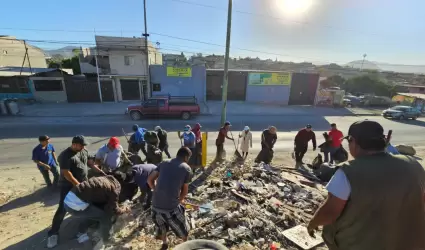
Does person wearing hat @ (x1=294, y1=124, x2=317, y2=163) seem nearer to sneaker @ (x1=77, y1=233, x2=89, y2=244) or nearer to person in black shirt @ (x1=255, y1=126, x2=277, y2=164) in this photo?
person in black shirt @ (x1=255, y1=126, x2=277, y2=164)

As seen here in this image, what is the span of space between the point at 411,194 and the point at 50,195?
7.65 meters

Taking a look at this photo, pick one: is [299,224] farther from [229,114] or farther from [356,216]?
[229,114]

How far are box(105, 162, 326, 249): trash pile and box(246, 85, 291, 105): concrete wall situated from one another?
17.9 m

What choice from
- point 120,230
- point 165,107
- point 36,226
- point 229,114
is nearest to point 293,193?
point 120,230

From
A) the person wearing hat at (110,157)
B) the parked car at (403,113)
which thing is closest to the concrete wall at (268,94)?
the parked car at (403,113)

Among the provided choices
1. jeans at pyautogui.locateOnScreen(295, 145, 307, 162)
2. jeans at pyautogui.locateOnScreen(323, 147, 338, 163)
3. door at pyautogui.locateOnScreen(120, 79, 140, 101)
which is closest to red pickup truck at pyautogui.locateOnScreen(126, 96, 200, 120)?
door at pyautogui.locateOnScreen(120, 79, 140, 101)

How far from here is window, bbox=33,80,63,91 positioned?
20.4 meters

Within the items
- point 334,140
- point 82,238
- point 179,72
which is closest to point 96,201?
point 82,238

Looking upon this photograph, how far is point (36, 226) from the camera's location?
466cm

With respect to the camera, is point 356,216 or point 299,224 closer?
point 356,216

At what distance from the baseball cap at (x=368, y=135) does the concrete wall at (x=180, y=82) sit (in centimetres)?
2081

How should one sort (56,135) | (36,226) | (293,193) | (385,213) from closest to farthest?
(385,213) < (36,226) < (293,193) < (56,135)

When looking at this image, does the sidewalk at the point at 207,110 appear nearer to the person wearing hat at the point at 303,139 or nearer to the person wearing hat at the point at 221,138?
the person wearing hat at the point at 221,138

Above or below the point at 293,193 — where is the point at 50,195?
below
